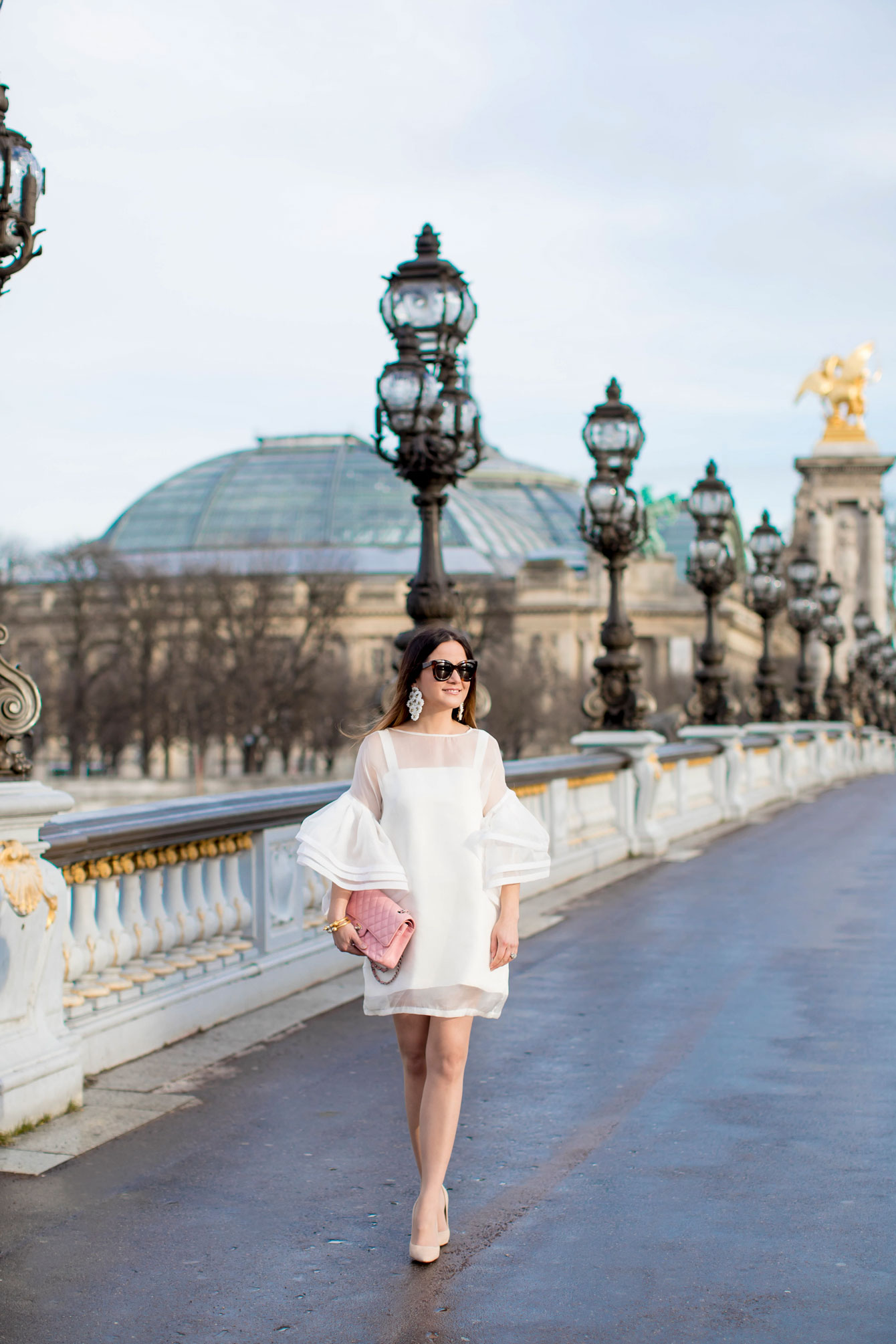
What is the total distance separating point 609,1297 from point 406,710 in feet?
5.92

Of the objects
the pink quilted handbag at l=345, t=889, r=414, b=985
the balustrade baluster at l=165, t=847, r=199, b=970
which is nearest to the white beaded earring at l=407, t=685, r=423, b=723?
the pink quilted handbag at l=345, t=889, r=414, b=985

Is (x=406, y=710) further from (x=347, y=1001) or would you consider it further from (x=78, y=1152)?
(x=347, y=1001)

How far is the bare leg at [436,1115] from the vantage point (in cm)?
511

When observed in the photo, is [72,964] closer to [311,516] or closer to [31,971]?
[31,971]

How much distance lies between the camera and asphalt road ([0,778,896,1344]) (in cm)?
473

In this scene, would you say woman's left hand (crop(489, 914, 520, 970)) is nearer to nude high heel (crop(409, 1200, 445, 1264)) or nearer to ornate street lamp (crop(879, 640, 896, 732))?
nude high heel (crop(409, 1200, 445, 1264))

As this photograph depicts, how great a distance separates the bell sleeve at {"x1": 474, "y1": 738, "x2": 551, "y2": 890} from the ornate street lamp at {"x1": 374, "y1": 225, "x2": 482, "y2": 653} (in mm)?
8135

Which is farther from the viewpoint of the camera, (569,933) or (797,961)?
(569,933)

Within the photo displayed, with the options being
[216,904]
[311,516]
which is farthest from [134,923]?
[311,516]

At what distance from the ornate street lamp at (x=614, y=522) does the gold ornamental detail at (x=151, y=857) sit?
34.2ft

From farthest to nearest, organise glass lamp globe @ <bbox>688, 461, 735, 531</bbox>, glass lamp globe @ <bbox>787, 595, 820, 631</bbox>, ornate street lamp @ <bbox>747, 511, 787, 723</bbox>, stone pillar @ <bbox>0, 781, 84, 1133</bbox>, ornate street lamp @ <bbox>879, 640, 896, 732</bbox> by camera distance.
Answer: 1. ornate street lamp @ <bbox>879, 640, 896, 732</bbox>
2. glass lamp globe @ <bbox>787, 595, 820, 631</bbox>
3. ornate street lamp @ <bbox>747, 511, 787, 723</bbox>
4. glass lamp globe @ <bbox>688, 461, 735, 531</bbox>
5. stone pillar @ <bbox>0, 781, 84, 1133</bbox>

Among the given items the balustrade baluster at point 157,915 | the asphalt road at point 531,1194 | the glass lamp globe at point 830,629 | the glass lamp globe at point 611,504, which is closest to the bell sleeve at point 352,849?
the asphalt road at point 531,1194

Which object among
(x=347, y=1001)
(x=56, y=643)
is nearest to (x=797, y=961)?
(x=347, y=1001)

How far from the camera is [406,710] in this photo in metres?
5.32
